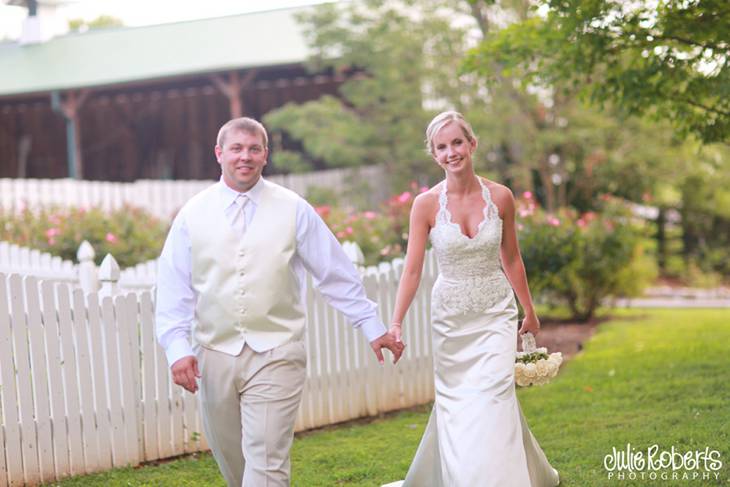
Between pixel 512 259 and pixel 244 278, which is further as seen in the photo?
pixel 512 259

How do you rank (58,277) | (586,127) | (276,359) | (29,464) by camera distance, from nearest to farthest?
(276,359) < (29,464) < (58,277) < (586,127)

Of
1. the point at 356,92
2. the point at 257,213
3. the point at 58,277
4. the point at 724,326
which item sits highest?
the point at 356,92

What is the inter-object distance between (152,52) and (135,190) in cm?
588

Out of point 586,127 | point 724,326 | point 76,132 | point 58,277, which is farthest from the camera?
point 76,132

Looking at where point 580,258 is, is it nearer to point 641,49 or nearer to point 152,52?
point 641,49

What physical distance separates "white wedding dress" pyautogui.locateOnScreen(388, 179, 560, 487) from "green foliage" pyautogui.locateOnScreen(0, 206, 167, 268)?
860 cm

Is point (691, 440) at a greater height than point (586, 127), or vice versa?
point (586, 127)

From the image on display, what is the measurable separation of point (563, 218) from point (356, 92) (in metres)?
7.81

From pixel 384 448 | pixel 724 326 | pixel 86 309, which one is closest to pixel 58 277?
pixel 86 309

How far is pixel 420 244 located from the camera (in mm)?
5246

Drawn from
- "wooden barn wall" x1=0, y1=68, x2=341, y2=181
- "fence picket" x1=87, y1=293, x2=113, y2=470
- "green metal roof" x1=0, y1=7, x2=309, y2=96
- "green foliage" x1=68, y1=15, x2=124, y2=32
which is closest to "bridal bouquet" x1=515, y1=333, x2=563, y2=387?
"fence picket" x1=87, y1=293, x2=113, y2=470

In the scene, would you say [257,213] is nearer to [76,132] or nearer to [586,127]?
[586,127]

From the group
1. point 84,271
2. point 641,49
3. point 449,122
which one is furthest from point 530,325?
point 84,271

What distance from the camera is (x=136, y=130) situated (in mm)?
25672
